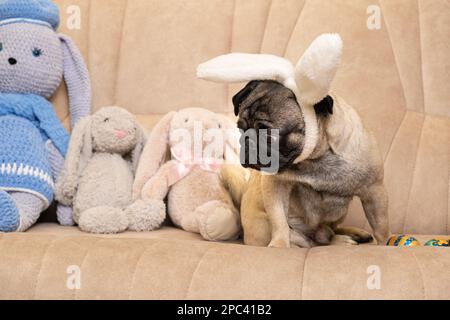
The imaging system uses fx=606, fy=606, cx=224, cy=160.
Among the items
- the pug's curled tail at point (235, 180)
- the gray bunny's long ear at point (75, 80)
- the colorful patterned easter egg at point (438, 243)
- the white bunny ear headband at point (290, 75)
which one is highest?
the white bunny ear headband at point (290, 75)

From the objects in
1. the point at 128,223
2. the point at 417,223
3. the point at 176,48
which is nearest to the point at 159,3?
the point at 176,48


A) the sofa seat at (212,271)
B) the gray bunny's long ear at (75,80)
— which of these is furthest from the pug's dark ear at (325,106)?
the gray bunny's long ear at (75,80)

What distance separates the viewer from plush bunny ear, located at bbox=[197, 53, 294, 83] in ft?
3.88

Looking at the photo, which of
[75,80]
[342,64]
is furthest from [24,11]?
[342,64]

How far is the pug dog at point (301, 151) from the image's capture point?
1.17 meters

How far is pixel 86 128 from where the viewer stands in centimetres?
170

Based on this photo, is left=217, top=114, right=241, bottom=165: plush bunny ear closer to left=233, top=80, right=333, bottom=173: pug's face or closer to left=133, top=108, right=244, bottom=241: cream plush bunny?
left=133, top=108, right=244, bottom=241: cream plush bunny

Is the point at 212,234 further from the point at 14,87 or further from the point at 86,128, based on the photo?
the point at 14,87

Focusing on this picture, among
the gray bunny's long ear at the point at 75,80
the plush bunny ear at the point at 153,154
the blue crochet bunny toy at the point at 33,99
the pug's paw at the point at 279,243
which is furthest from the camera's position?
the gray bunny's long ear at the point at 75,80

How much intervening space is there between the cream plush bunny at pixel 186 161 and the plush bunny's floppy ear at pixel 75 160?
0.16 meters

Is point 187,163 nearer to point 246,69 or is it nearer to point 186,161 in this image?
point 186,161

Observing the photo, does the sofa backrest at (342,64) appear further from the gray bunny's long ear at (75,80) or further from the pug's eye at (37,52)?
the pug's eye at (37,52)

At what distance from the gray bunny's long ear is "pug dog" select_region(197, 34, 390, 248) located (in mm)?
638

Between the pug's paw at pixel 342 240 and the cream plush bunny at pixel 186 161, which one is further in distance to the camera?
the cream plush bunny at pixel 186 161
